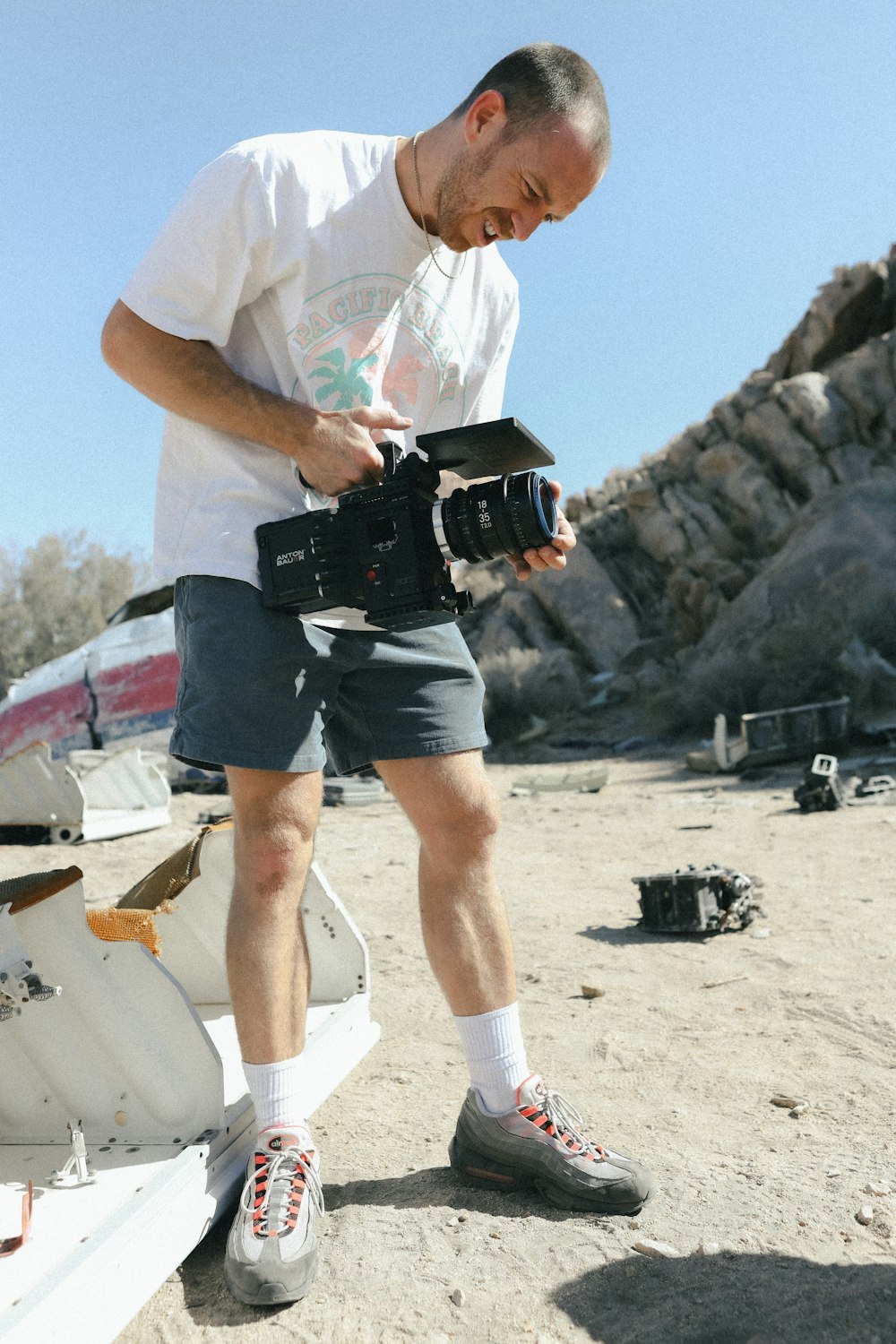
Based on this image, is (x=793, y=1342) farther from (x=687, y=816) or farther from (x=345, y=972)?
(x=687, y=816)

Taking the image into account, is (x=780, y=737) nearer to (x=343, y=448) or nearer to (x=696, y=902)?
(x=696, y=902)

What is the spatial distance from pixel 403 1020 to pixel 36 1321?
1.92 meters

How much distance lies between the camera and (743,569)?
21234 mm

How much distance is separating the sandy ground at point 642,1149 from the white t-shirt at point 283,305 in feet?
3.97

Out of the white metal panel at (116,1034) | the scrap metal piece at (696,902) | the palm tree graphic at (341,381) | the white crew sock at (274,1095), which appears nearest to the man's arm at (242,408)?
the palm tree graphic at (341,381)

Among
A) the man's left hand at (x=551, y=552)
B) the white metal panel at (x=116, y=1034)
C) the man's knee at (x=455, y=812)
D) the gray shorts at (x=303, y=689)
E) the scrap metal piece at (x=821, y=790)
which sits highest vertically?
the man's left hand at (x=551, y=552)

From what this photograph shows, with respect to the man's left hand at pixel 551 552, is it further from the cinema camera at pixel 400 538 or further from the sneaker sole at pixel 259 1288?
the sneaker sole at pixel 259 1288

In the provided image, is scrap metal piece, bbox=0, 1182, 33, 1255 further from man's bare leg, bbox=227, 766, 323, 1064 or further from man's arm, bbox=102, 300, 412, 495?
man's arm, bbox=102, 300, 412, 495

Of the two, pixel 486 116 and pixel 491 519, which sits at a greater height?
pixel 486 116

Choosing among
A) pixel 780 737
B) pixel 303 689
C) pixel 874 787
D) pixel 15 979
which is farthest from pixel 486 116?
pixel 780 737

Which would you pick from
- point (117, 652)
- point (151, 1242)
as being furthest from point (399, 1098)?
point (117, 652)

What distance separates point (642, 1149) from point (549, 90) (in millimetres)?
2194

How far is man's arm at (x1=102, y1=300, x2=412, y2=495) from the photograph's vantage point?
6.57 ft

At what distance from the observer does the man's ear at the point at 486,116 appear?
201 centimetres
